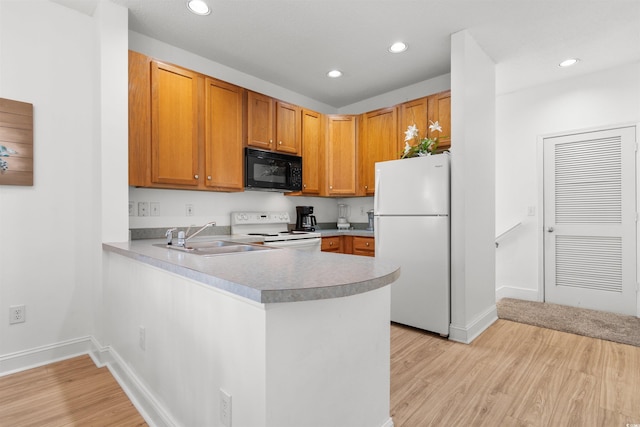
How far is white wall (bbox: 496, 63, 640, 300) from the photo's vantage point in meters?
3.31

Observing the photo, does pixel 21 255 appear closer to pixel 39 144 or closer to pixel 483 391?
pixel 39 144

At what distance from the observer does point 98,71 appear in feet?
7.36

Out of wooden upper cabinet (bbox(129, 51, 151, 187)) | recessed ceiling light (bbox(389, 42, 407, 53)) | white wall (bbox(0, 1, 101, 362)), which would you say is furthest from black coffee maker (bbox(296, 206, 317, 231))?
white wall (bbox(0, 1, 101, 362))

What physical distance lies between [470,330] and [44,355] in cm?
322

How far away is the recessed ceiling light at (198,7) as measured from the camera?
2248 millimetres

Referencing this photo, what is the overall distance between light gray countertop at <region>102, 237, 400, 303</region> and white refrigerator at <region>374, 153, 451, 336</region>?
1527 millimetres

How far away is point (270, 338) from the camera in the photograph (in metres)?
0.98

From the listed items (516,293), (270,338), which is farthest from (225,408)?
(516,293)

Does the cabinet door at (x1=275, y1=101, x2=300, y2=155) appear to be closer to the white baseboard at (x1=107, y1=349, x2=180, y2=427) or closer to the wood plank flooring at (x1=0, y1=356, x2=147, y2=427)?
the white baseboard at (x1=107, y1=349, x2=180, y2=427)

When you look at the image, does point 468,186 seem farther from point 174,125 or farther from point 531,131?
point 174,125

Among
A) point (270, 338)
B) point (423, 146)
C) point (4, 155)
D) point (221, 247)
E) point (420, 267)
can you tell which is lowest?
point (420, 267)

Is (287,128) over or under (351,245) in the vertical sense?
over

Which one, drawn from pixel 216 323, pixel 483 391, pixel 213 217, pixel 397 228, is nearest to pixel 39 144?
pixel 213 217

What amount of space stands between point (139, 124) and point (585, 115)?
438cm
